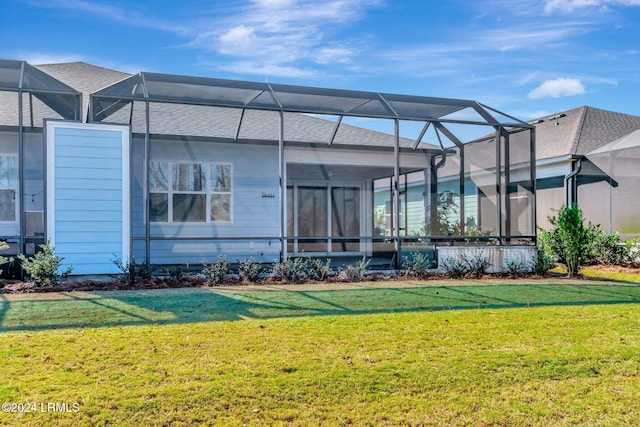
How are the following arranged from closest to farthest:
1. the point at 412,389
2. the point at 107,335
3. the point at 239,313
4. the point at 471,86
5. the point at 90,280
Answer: the point at 412,389
the point at 107,335
the point at 239,313
the point at 90,280
the point at 471,86

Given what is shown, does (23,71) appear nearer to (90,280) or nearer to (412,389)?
(90,280)

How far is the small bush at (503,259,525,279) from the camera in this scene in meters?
9.66

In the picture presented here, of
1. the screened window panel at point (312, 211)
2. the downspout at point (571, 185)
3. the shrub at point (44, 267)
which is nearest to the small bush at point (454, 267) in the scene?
the screened window panel at point (312, 211)

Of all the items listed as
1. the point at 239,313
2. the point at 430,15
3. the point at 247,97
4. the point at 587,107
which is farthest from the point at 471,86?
the point at 239,313

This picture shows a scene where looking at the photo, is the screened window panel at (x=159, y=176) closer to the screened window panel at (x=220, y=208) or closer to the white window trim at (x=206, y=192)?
the white window trim at (x=206, y=192)

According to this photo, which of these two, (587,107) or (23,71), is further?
(587,107)

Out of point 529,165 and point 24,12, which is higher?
point 24,12

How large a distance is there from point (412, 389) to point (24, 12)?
34.8 feet

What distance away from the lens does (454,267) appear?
948 cm

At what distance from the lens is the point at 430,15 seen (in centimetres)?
1087

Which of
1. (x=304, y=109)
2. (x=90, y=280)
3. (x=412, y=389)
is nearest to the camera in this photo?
(x=412, y=389)

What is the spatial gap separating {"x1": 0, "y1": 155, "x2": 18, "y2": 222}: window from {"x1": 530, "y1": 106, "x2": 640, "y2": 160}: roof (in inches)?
498

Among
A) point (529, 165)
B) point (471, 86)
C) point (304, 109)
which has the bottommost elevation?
point (529, 165)

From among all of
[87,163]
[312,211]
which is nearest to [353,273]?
[312,211]
